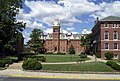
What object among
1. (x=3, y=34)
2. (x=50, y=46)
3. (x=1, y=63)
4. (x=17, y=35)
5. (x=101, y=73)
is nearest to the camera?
(x=101, y=73)

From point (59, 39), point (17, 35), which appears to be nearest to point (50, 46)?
point (59, 39)

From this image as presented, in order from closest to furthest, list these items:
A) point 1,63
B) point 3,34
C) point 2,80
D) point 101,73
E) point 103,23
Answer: point 2,80
point 101,73
point 1,63
point 3,34
point 103,23

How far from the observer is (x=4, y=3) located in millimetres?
51031

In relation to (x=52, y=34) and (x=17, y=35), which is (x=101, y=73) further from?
→ (x=52, y=34)

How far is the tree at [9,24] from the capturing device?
1946 inches

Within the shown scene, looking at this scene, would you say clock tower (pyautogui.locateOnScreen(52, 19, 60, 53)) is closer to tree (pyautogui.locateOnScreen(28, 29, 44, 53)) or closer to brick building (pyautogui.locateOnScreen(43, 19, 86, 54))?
brick building (pyautogui.locateOnScreen(43, 19, 86, 54))

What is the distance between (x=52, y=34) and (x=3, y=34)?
3304 inches

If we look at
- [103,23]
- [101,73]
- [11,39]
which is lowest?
[101,73]

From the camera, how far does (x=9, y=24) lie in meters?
50.6

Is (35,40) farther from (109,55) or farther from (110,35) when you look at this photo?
(109,55)

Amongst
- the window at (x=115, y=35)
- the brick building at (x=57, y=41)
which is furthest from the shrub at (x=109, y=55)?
the brick building at (x=57, y=41)

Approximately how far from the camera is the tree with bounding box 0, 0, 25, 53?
162 ft

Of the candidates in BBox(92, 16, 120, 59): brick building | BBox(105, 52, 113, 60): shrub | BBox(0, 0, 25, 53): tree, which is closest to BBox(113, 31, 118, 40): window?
BBox(92, 16, 120, 59): brick building

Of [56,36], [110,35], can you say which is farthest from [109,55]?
[56,36]
